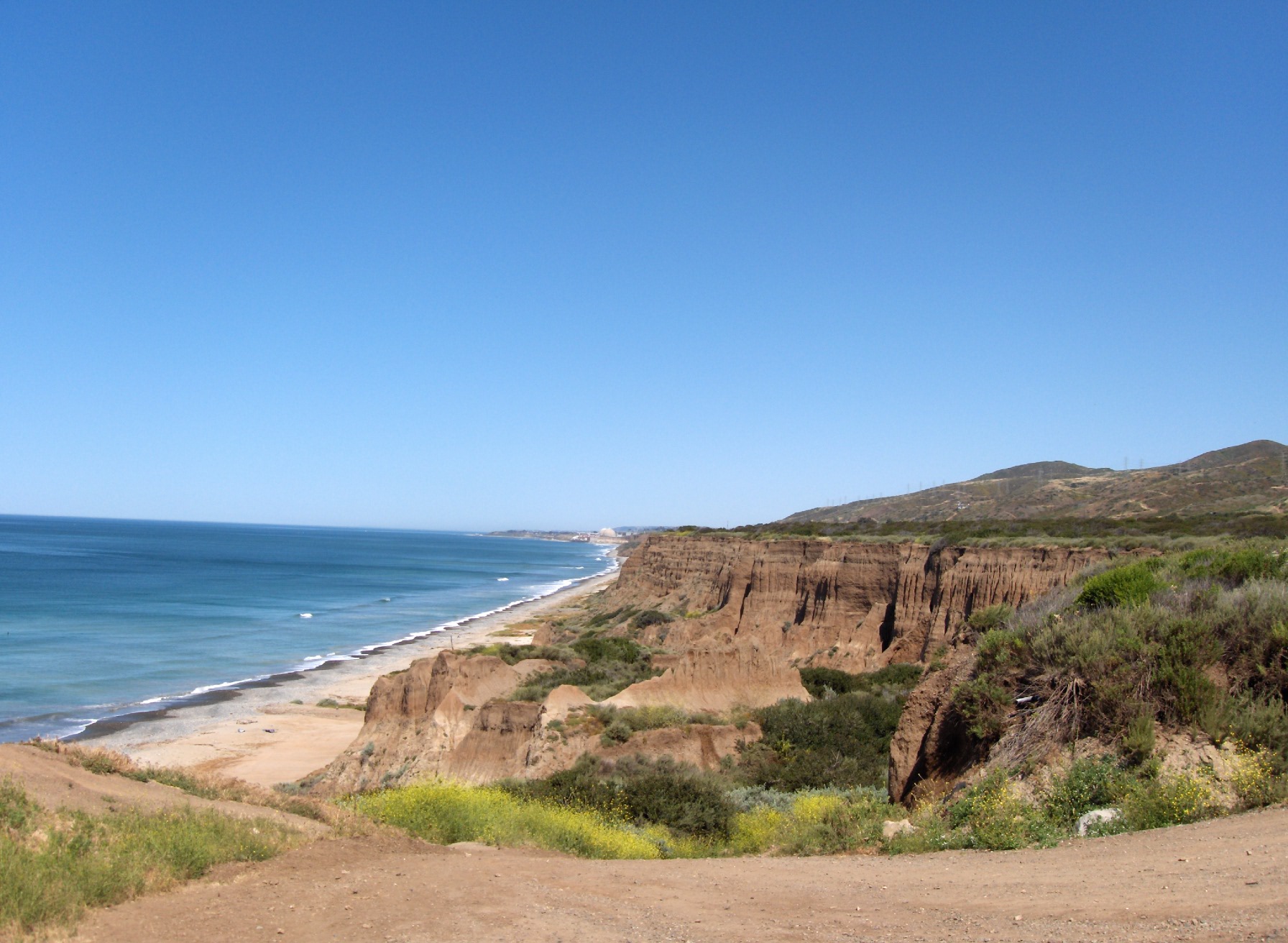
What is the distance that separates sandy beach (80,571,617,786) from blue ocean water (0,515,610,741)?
2705mm

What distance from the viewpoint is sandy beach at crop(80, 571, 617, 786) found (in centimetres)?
3047

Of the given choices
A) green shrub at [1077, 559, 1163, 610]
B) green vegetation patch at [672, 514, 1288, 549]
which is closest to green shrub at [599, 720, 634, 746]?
green shrub at [1077, 559, 1163, 610]

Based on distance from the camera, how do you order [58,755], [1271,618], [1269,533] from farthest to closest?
[1269,533] < [58,755] < [1271,618]

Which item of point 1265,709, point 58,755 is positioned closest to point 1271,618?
point 1265,709

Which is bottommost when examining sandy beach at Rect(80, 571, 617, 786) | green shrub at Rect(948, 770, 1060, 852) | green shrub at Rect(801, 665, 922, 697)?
sandy beach at Rect(80, 571, 617, 786)

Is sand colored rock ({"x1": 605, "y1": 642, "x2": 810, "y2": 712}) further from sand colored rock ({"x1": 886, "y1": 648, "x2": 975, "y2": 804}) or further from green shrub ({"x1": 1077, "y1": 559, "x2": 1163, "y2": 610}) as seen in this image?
green shrub ({"x1": 1077, "y1": 559, "x2": 1163, "y2": 610})

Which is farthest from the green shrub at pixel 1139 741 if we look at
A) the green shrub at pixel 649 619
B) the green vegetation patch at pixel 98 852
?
the green shrub at pixel 649 619

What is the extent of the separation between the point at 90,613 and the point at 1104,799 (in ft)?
255

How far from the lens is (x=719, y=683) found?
25.6 meters

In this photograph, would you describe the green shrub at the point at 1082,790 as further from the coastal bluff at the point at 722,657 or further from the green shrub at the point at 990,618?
the green shrub at the point at 990,618

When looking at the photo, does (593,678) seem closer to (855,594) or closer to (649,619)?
(855,594)

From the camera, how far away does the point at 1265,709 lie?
30.9ft

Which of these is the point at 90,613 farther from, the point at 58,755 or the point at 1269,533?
the point at 1269,533

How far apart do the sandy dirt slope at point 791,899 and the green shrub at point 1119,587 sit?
584 cm
